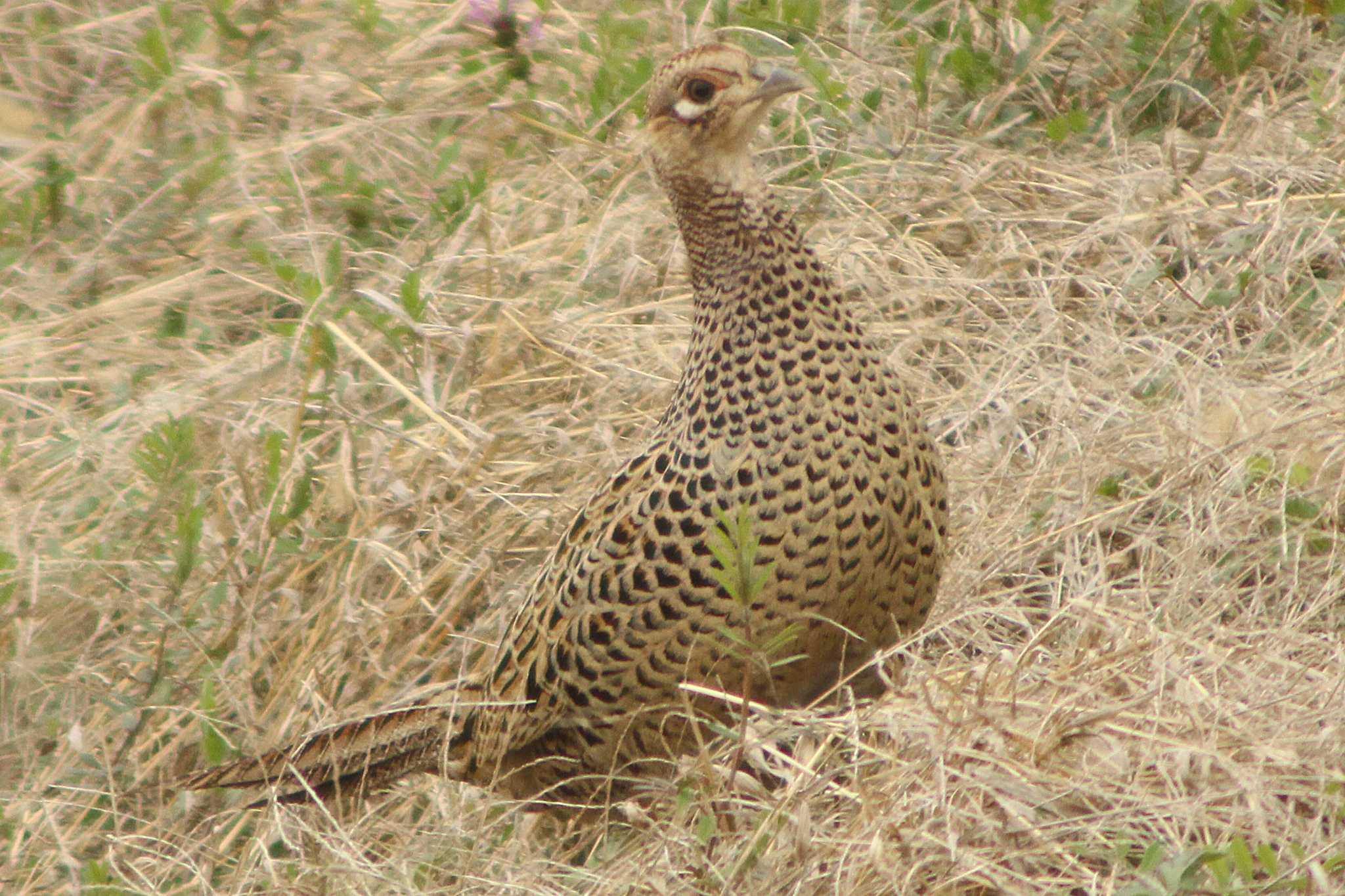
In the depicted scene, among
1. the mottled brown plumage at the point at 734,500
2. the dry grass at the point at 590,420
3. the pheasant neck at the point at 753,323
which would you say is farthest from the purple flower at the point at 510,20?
the pheasant neck at the point at 753,323

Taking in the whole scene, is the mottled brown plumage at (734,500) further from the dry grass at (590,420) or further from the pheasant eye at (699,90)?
the dry grass at (590,420)

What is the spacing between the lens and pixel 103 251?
5.08 metres

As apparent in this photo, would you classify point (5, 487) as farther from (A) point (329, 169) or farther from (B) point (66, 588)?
(A) point (329, 169)

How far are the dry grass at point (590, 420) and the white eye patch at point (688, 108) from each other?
39.2 inches

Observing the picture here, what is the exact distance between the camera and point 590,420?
434 cm

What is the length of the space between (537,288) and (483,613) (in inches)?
41.0

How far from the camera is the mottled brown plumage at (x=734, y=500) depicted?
294 centimetres

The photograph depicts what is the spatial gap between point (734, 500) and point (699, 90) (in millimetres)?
719

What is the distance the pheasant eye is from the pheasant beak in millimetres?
71

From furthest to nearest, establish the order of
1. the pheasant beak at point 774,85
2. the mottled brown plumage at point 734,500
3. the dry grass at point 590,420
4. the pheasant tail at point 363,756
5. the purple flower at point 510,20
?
the purple flower at point 510,20, the pheasant tail at point 363,756, the pheasant beak at point 774,85, the mottled brown plumage at point 734,500, the dry grass at point 590,420

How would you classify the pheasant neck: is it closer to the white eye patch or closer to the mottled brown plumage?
the mottled brown plumage

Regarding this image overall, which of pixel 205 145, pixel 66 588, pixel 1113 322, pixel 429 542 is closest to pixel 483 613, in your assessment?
pixel 429 542

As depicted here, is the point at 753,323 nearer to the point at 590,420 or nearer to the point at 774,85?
the point at 774,85

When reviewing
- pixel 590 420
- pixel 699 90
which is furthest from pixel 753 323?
pixel 590 420
